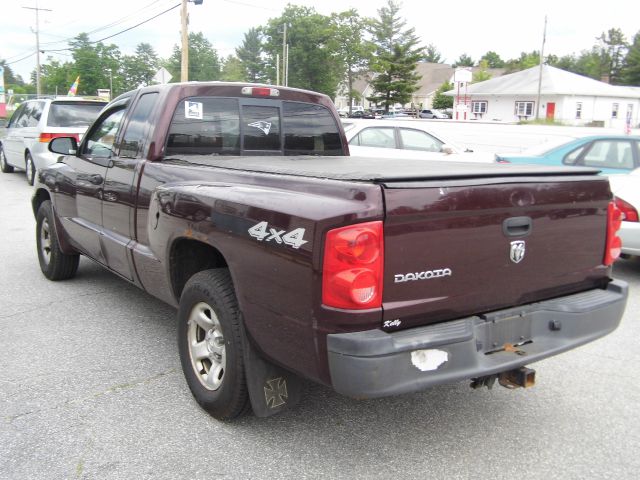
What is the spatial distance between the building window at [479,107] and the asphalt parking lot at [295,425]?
202 ft

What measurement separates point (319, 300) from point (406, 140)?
10.1m

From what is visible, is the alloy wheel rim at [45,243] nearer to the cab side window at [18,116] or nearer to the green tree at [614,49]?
Result: the cab side window at [18,116]

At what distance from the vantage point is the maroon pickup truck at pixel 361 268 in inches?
97.4

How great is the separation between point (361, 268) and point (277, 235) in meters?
0.46

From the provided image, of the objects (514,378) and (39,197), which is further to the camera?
(39,197)

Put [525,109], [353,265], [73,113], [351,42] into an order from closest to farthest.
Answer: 1. [353,265]
2. [73,113]
3. [525,109]
4. [351,42]

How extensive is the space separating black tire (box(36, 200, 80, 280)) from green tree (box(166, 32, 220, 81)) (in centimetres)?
9770

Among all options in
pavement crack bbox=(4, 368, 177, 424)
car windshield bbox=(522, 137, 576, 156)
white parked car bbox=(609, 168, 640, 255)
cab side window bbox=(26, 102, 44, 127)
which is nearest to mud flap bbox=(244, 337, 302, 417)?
pavement crack bbox=(4, 368, 177, 424)

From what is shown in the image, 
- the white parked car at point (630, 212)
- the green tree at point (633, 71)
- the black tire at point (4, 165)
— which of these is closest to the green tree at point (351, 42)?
the green tree at point (633, 71)

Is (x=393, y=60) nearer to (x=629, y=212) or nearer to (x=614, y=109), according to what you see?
(x=614, y=109)

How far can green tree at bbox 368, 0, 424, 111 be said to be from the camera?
244 ft

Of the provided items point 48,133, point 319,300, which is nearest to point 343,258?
point 319,300

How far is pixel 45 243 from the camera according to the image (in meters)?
6.19

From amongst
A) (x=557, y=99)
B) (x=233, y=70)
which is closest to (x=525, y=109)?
(x=557, y=99)
